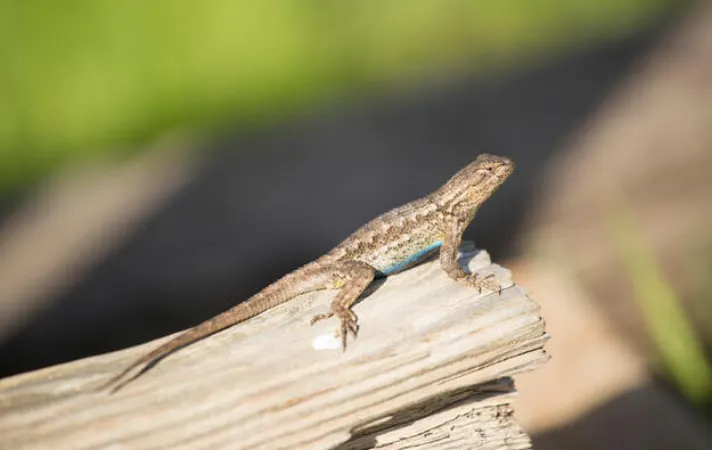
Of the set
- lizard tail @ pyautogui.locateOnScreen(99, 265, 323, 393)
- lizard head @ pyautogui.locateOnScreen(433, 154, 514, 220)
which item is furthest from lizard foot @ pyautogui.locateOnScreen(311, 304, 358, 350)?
lizard head @ pyautogui.locateOnScreen(433, 154, 514, 220)

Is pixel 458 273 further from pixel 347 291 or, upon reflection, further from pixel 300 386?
pixel 300 386

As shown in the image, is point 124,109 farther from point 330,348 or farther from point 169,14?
point 330,348

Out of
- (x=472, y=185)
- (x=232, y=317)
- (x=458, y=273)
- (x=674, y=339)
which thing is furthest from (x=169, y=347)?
(x=674, y=339)

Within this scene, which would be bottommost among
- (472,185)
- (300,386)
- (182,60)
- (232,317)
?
(300,386)

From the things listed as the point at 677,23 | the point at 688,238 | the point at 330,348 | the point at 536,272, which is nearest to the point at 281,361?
the point at 330,348

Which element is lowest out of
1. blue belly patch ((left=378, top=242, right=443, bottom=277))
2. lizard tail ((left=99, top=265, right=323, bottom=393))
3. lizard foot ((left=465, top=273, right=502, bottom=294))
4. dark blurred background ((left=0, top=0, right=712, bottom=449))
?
lizard foot ((left=465, top=273, right=502, bottom=294))

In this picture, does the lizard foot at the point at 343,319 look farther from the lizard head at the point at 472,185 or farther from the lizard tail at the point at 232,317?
the lizard head at the point at 472,185

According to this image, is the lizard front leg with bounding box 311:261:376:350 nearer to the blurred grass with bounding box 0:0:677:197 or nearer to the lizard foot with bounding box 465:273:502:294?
the lizard foot with bounding box 465:273:502:294

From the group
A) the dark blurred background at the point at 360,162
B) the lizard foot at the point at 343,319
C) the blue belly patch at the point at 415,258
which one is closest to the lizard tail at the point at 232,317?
the lizard foot at the point at 343,319
